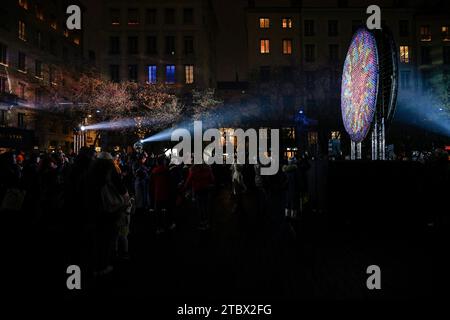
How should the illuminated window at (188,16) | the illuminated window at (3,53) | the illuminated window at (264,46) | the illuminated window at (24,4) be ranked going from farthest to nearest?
the illuminated window at (188,16) < the illuminated window at (264,46) < the illuminated window at (24,4) < the illuminated window at (3,53)

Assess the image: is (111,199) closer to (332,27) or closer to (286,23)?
(286,23)

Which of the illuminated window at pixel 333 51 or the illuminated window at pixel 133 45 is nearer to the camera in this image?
the illuminated window at pixel 333 51

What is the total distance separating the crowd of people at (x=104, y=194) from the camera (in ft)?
21.4

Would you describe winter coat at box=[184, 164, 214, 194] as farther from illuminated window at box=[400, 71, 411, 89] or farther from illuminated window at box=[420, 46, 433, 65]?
illuminated window at box=[420, 46, 433, 65]

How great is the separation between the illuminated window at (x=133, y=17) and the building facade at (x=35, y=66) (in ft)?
26.2

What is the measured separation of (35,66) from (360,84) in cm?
4018

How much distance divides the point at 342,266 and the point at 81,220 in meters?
4.49

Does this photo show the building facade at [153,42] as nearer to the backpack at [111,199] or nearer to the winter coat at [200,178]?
the winter coat at [200,178]

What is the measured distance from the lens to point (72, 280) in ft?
19.9

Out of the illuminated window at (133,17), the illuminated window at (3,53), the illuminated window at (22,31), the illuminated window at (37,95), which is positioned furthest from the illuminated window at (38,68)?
the illuminated window at (133,17)

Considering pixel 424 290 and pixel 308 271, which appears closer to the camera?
pixel 424 290

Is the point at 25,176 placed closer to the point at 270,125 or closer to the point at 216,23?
the point at 270,125
